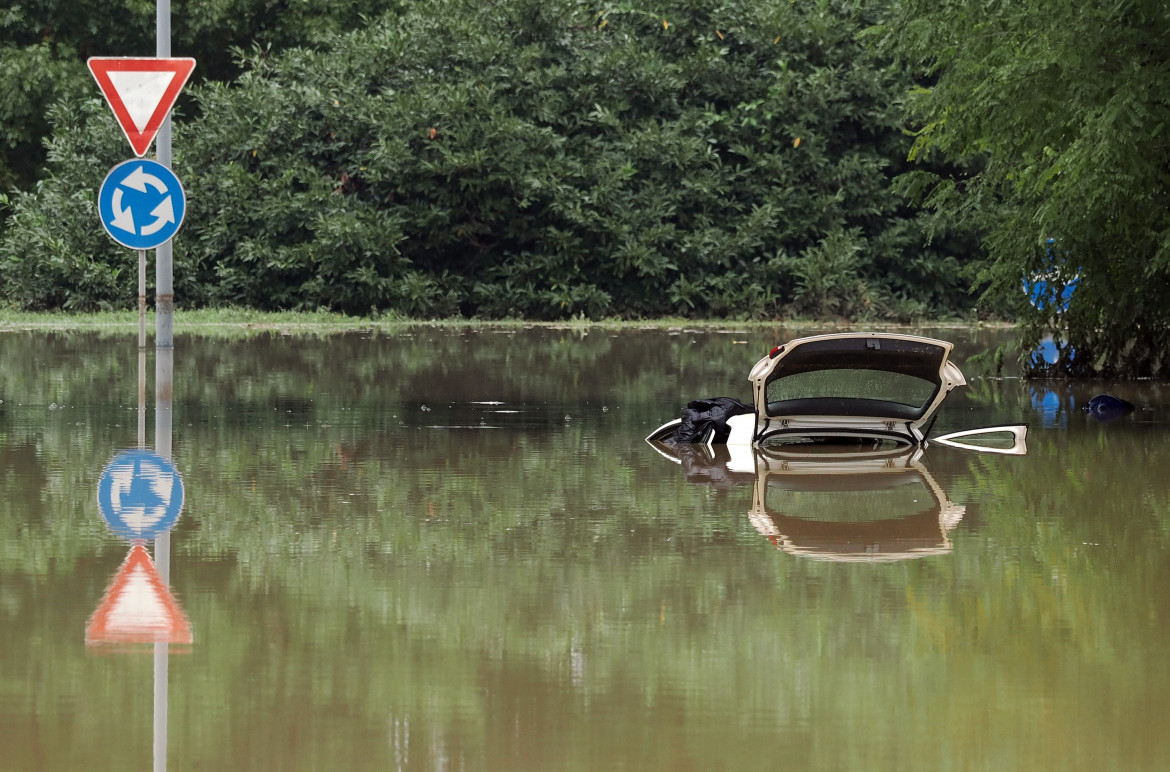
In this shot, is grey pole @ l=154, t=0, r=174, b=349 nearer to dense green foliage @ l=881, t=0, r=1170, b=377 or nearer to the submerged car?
the submerged car

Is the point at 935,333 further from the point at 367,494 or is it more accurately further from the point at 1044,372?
the point at 367,494

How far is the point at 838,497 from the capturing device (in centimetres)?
1195

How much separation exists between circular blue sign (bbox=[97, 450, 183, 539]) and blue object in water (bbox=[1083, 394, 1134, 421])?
29.6 ft

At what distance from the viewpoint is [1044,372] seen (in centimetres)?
2277

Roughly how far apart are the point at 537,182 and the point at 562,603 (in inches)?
1142

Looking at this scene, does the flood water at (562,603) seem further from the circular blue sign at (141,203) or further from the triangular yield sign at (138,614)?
the circular blue sign at (141,203)

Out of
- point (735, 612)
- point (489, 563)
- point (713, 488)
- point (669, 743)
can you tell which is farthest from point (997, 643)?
point (713, 488)

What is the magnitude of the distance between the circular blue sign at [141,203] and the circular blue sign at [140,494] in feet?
12.0

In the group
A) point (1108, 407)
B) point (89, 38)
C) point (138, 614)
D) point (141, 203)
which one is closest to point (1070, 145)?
point (1108, 407)

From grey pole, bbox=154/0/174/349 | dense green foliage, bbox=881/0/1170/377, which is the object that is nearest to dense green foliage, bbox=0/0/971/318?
dense green foliage, bbox=881/0/1170/377

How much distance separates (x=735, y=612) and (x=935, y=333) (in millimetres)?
26852

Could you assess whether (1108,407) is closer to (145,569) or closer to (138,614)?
(145,569)

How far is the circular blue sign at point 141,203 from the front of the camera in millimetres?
17031

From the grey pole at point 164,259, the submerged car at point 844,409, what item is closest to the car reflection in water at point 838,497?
the submerged car at point 844,409
